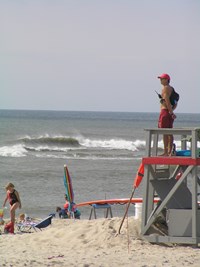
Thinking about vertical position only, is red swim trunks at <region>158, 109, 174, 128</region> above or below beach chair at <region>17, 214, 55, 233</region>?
above

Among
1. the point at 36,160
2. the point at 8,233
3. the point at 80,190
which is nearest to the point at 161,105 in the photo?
the point at 8,233

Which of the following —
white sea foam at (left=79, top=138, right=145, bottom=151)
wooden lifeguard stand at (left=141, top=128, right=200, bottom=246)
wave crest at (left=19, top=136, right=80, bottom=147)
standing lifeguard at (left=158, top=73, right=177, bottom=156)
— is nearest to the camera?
wooden lifeguard stand at (left=141, top=128, right=200, bottom=246)

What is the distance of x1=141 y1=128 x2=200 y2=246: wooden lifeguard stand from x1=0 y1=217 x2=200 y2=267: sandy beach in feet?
0.55

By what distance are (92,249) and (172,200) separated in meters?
1.31

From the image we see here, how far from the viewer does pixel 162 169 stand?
34.5 feet

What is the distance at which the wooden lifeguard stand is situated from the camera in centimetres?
939

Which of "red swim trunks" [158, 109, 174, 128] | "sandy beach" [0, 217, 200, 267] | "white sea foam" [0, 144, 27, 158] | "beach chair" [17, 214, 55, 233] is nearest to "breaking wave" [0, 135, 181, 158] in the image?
"white sea foam" [0, 144, 27, 158]

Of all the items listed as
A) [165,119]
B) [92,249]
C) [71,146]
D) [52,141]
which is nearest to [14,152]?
[71,146]

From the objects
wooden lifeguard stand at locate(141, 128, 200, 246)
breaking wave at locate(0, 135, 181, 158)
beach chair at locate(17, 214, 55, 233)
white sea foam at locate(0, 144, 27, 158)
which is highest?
breaking wave at locate(0, 135, 181, 158)

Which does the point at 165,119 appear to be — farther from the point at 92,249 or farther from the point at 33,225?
the point at 33,225

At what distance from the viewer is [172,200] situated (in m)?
9.91

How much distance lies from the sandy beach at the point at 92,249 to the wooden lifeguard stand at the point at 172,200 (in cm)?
17

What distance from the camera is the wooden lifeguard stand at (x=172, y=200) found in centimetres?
939

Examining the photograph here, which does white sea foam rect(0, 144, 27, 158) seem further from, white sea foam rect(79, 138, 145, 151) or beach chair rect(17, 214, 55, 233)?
beach chair rect(17, 214, 55, 233)
